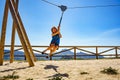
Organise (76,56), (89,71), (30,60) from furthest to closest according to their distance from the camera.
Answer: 1. (76,56)
2. (30,60)
3. (89,71)

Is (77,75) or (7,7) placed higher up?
(7,7)

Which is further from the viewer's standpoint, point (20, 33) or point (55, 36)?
point (55, 36)

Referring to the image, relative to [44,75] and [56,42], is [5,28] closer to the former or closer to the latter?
[56,42]

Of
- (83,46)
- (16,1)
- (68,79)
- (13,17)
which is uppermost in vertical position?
(16,1)

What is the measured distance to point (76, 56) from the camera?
1864cm

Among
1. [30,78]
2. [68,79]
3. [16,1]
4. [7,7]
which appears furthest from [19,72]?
[16,1]

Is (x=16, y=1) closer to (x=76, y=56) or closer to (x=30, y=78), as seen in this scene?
(x=30, y=78)

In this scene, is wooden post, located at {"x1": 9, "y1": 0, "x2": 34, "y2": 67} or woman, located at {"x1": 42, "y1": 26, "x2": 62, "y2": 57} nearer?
wooden post, located at {"x1": 9, "y1": 0, "x2": 34, "y2": 67}

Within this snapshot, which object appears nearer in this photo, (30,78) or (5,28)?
(30,78)

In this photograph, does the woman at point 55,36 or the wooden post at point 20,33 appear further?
the woman at point 55,36

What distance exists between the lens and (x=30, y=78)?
856 centimetres

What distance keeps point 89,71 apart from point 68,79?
1515mm

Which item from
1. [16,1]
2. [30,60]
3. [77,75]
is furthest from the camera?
[16,1]

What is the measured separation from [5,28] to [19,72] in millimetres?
3526
